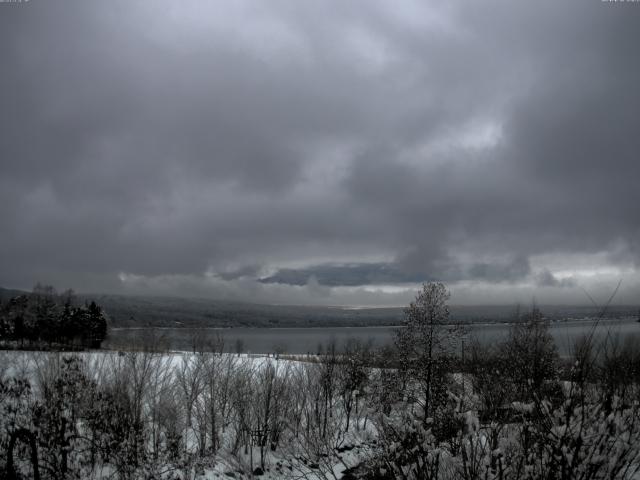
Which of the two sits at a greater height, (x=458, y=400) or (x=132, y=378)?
(x=458, y=400)

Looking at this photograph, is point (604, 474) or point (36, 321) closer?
point (604, 474)

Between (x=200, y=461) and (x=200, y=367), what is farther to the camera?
(x=200, y=367)

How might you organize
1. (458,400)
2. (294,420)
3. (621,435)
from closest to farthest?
(621,435) → (458,400) → (294,420)

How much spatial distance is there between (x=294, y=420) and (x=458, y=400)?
104 feet

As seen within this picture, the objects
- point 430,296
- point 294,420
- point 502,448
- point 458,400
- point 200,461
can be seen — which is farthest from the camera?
point 430,296

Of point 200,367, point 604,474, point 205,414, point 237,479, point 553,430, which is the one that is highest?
point 553,430

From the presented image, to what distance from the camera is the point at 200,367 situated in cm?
3641

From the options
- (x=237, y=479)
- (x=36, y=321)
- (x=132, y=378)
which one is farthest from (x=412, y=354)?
(x=36, y=321)

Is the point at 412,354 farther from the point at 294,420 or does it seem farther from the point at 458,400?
the point at 458,400

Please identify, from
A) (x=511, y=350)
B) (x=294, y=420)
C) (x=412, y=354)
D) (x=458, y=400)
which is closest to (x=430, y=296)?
(x=412, y=354)

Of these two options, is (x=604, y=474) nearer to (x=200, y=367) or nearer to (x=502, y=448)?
(x=502, y=448)

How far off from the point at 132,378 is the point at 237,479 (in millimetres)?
10682

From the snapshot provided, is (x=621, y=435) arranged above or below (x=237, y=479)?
above

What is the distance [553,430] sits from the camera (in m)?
5.84
